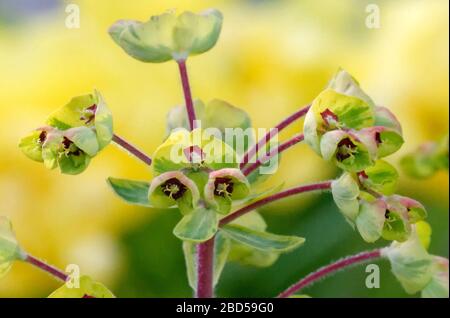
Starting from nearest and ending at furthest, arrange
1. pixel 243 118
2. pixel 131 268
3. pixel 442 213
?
pixel 243 118 → pixel 131 268 → pixel 442 213

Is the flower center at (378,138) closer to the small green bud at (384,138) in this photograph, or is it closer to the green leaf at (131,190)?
the small green bud at (384,138)

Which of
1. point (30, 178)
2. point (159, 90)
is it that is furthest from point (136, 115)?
point (30, 178)

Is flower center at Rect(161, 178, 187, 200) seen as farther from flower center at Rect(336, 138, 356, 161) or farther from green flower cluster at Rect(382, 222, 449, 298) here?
green flower cluster at Rect(382, 222, 449, 298)

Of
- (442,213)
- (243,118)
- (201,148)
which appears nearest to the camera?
(201,148)

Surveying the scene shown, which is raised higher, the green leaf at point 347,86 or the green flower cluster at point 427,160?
Answer: the green leaf at point 347,86

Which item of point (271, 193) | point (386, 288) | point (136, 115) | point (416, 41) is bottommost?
point (386, 288)

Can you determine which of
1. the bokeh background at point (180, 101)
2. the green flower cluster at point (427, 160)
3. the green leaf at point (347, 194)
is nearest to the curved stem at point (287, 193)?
the green leaf at point (347, 194)

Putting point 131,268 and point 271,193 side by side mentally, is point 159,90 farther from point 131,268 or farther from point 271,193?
point 271,193
